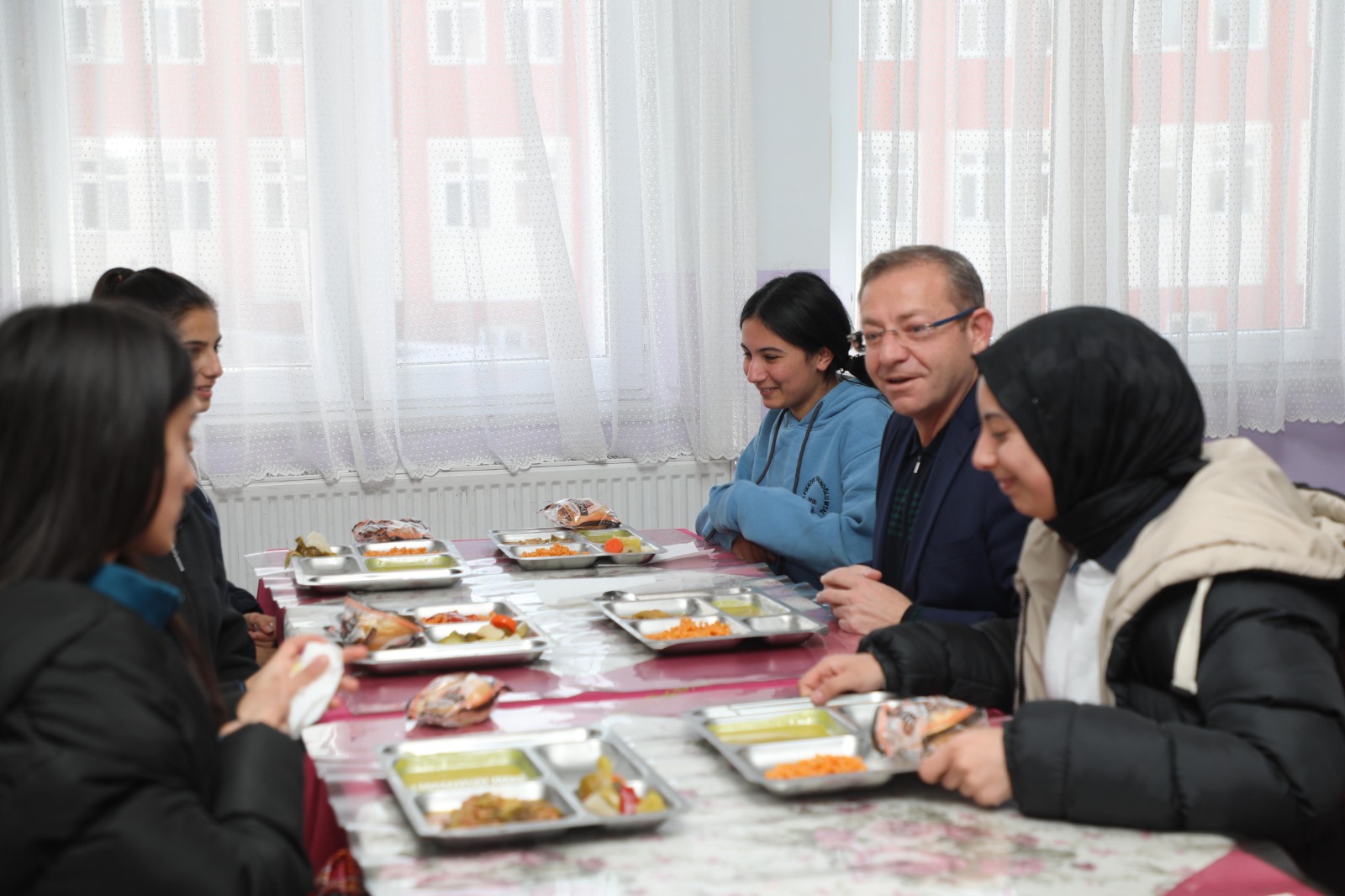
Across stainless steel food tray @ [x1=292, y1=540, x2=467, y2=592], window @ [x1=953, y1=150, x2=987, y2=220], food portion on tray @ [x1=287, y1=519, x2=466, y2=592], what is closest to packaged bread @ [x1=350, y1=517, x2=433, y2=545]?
food portion on tray @ [x1=287, y1=519, x2=466, y2=592]

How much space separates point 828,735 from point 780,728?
0.09 m

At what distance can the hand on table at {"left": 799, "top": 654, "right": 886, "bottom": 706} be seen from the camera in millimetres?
1862

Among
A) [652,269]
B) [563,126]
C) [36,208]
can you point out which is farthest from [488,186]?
[36,208]

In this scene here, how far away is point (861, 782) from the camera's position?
4.98 feet

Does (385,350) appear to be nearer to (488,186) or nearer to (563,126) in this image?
(488,186)

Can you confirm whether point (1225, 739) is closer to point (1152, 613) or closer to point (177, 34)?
point (1152, 613)

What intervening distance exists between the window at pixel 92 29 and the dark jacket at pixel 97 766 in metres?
3.28

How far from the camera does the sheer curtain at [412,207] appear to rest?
157 inches

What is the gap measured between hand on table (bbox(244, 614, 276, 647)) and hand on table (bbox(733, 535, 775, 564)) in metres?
1.07

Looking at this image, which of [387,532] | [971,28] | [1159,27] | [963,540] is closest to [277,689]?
[963,540]

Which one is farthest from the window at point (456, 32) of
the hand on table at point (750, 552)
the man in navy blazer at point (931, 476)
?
the man in navy blazer at point (931, 476)

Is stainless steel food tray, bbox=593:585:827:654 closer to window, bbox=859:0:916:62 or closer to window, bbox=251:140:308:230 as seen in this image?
window, bbox=251:140:308:230

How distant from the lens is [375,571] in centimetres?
285

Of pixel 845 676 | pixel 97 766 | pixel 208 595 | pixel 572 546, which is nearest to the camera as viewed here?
pixel 97 766
